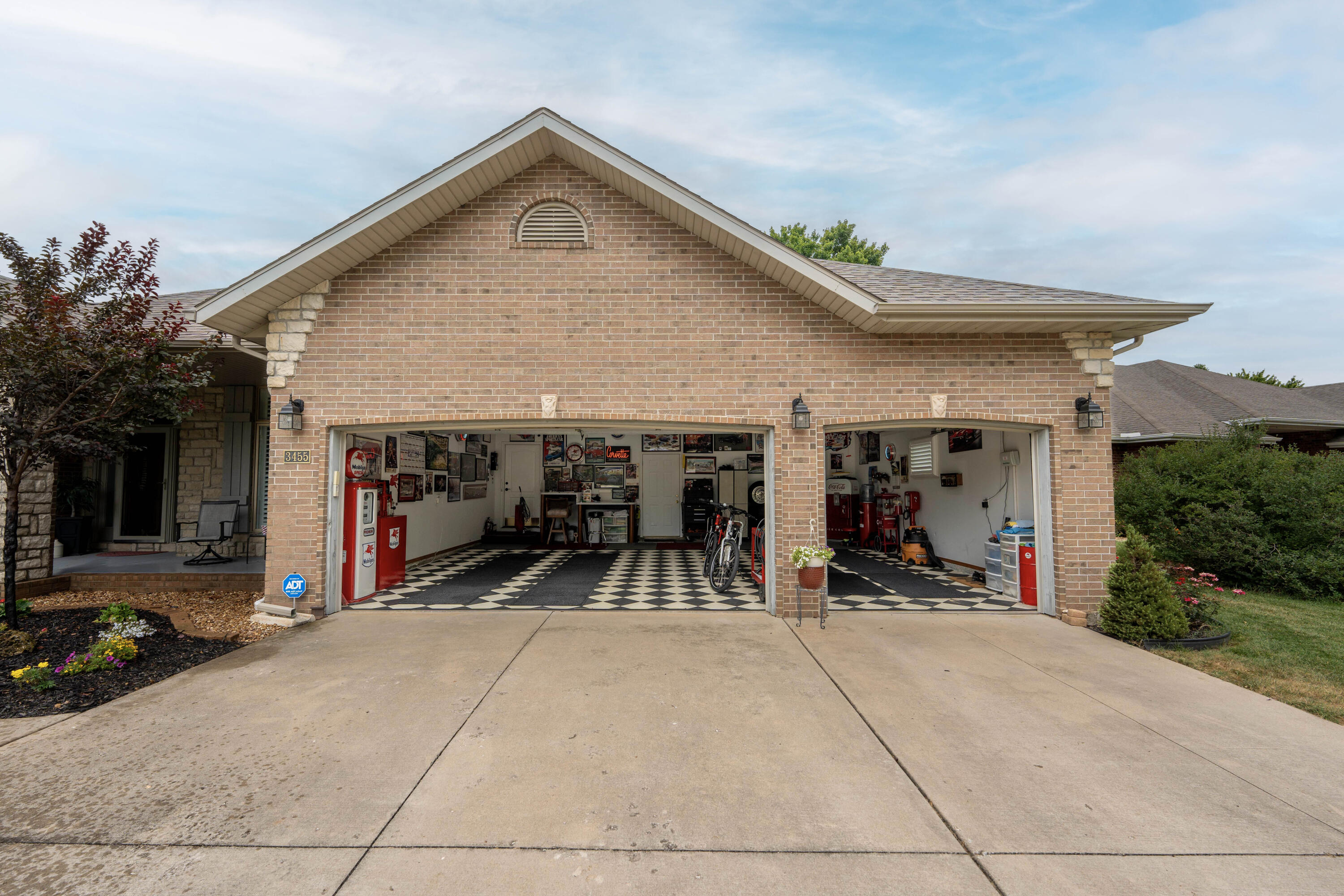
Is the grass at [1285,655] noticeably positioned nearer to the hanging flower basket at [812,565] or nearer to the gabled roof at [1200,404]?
the hanging flower basket at [812,565]

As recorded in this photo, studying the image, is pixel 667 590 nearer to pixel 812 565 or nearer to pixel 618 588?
pixel 618 588

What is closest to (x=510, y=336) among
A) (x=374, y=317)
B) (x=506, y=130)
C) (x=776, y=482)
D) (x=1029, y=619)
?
(x=374, y=317)

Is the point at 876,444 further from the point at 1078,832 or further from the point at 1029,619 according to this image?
the point at 1078,832

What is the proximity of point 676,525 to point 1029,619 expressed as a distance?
928 cm

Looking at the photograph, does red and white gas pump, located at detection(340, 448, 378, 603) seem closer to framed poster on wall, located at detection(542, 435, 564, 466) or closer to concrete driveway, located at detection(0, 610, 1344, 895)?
concrete driveway, located at detection(0, 610, 1344, 895)

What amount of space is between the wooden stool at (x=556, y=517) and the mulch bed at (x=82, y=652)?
813cm

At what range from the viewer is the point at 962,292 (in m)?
6.78

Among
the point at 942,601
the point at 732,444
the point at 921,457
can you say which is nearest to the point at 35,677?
the point at 942,601

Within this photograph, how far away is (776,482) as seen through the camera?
22.3 feet

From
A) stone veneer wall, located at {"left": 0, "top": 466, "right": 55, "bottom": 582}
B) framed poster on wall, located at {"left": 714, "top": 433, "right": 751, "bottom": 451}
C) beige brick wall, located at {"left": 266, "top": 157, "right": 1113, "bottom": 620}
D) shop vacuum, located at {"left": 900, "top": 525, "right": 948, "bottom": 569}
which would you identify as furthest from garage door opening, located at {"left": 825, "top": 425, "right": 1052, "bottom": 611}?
stone veneer wall, located at {"left": 0, "top": 466, "right": 55, "bottom": 582}

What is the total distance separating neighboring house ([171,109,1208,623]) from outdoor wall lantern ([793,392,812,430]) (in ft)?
0.26

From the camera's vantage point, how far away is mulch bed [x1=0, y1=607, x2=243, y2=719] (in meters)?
4.19

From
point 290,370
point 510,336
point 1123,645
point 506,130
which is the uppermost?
point 506,130

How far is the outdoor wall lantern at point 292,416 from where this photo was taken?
6566 millimetres
